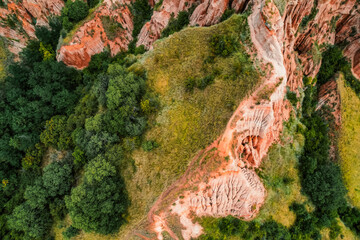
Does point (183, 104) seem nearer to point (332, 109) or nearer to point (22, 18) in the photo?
point (332, 109)

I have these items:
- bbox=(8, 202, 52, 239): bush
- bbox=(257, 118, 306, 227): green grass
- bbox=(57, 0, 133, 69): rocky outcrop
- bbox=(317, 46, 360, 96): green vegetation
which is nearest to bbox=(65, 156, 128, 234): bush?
bbox=(8, 202, 52, 239): bush

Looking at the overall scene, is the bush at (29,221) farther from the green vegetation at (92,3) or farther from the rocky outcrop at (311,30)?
the rocky outcrop at (311,30)

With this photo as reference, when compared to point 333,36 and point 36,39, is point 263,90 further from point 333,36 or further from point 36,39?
point 36,39

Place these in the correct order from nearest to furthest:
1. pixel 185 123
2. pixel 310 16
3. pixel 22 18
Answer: pixel 185 123 → pixel 310 16 → pixel 22 18

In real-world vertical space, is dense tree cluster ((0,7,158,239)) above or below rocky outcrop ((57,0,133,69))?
below

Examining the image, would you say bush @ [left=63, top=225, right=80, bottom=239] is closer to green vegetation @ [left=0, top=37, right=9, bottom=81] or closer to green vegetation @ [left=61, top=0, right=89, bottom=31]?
green vegetation @ [left=0, top=37, right=9, bottom=81]

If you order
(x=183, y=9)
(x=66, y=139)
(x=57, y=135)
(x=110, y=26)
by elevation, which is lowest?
(x=66, y=139)

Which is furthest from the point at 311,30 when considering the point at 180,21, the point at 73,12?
the point at 73,12

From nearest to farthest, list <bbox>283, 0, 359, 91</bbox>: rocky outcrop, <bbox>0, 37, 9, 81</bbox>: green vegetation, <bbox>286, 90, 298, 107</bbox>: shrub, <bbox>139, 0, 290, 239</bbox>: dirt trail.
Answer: <bbox>139, 0, 290, 239</bbox>: dirt trail < <bbox>283, 0, 359, 91</bbox>: rocky outcrop < <bbox>286, 90, 298, 107</bbox>: shrub < <bbox>0, 37, 9, 81</bbox>: green vegetation

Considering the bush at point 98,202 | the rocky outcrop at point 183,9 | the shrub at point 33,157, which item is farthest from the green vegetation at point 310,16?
the shrub at point 33,157
